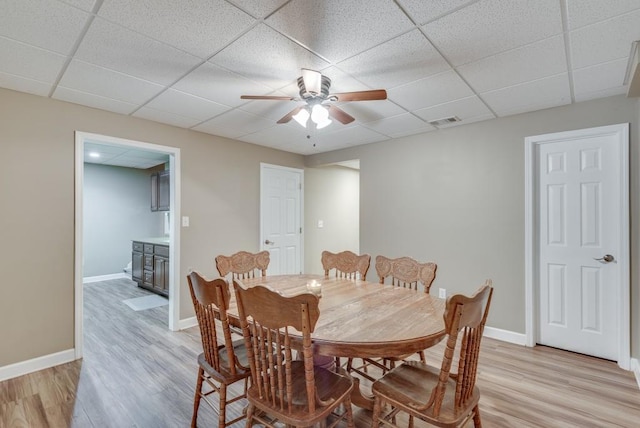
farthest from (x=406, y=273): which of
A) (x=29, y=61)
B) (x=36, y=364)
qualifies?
(x=36, y=364)

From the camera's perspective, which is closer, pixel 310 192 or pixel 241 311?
pixel 241 311

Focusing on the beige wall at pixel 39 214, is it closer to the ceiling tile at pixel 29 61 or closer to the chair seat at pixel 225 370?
the ceiling tile at pixel 29 61

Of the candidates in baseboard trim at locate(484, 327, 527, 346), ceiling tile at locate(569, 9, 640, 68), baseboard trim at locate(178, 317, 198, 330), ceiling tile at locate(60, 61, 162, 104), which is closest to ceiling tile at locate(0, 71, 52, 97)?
ceiling tile at locate(60, 61, 162, 104)

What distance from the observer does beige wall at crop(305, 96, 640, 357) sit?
115 inches

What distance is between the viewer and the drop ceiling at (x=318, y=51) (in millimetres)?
1614

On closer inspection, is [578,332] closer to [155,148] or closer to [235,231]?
[235,231]

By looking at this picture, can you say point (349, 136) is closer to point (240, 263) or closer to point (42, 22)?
point (240, 263)

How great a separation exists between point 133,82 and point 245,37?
1210mm

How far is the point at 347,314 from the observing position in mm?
1739

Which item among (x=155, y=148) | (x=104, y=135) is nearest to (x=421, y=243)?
(x=155, y=148)

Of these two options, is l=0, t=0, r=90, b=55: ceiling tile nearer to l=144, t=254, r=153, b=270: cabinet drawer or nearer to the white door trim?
the white door trim

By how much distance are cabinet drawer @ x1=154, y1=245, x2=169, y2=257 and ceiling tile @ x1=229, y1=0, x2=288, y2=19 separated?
403 centimetres

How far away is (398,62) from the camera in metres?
2.13

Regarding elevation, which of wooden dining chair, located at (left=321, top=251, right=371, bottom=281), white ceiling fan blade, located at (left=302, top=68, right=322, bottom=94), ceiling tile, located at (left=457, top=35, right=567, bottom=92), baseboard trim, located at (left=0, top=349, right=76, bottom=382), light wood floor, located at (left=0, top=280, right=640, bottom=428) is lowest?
→ light wood floor, located at (left=0, top=280, right=640, bottom=428)
